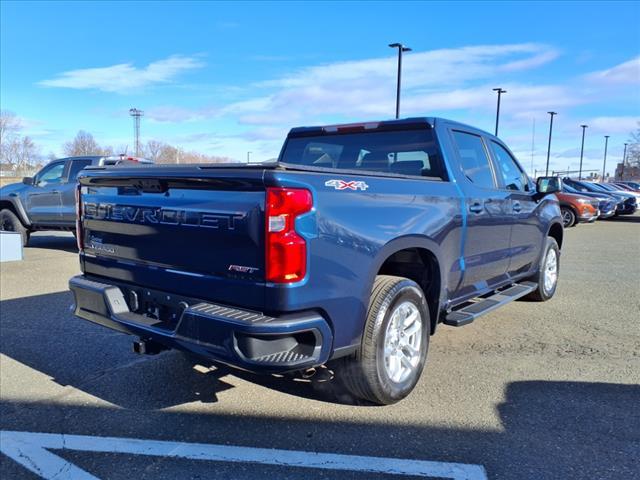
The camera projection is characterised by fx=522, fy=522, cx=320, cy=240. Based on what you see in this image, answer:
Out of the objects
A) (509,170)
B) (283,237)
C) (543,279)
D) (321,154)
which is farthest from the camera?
(543,279)

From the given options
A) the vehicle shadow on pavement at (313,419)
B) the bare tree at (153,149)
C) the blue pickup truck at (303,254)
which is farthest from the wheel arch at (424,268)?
the bare tree at (153,149)

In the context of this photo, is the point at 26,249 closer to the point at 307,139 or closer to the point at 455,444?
the point at 307,139

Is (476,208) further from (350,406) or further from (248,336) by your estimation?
(248,336)

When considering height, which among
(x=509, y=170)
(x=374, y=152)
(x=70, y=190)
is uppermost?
(x=374, y=152)

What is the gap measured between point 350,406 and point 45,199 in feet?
32.4

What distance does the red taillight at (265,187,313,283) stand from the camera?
9.00 feet

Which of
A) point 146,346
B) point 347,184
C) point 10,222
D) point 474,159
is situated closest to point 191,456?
point 146,346

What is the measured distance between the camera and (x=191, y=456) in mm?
3012

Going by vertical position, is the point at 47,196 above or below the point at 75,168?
below

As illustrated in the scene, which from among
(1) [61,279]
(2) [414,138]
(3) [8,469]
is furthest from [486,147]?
(1) [61,279]

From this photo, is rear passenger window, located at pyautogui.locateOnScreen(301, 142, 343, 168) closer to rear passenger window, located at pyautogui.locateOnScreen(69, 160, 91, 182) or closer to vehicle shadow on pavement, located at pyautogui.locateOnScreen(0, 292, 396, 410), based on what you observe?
vehicle shadow on pavement, located at pyautogui.locateOnScreen(0, 292, 396, 410)

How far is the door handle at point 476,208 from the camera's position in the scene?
4430 mm

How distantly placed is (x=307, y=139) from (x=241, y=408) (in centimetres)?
268

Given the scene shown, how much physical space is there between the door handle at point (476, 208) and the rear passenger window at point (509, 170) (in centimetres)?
98
